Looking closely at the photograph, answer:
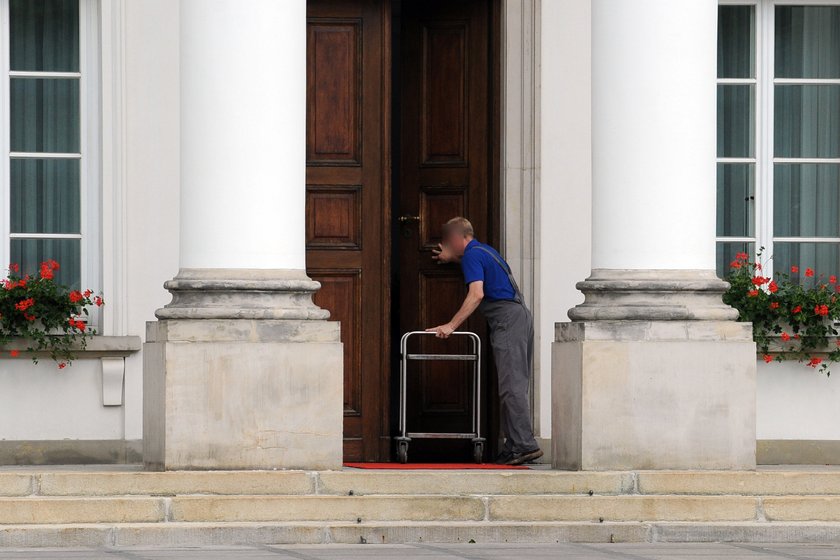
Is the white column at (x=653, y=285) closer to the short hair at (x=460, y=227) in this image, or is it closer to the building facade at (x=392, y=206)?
the building facade at (x=392, y=206)

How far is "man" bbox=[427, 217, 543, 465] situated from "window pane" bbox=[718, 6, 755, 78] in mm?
2365

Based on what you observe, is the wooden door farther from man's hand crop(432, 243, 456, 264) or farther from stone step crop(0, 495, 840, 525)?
stone step crop(0, 495, 840, 525)

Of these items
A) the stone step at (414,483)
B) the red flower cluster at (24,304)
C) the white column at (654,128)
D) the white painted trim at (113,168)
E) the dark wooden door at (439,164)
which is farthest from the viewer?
the dark wooden door at (439,164)

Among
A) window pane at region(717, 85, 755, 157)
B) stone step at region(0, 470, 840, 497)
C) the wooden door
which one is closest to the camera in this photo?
stone step at region(0, 470, 840, 497)

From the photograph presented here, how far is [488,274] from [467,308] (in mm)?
279

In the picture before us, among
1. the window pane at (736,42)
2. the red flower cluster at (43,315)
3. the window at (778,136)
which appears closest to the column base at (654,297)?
the window at (778,136)

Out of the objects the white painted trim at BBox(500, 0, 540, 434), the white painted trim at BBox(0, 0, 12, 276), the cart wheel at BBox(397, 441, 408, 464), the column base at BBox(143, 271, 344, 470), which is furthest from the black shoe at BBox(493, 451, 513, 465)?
the white painted trim at BBox(0, 0, 12, 276)

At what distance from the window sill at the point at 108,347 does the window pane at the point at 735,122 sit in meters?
4.37

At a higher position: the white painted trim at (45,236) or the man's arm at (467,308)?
the white painted trim at (45,236)

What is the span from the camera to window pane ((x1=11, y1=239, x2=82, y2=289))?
1169 centimetres

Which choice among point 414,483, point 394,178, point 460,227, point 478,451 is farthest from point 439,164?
point 414,483

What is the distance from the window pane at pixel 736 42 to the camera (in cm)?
1242

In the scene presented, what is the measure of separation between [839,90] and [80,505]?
6.53 m

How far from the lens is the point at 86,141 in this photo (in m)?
11.8
